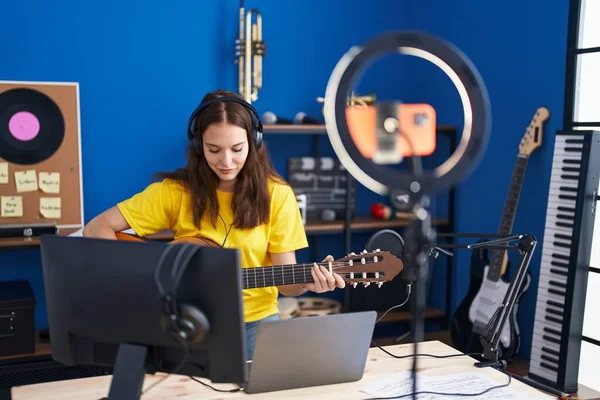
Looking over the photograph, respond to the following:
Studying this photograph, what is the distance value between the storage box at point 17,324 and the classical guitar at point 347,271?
1285 mm

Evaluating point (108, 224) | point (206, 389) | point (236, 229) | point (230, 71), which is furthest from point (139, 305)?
point (230, 71)

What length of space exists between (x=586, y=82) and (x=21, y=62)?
2.63 metres

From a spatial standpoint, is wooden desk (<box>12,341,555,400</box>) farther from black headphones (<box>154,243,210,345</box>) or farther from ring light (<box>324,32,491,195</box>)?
ring light (<box>324,32,491,195</box>)

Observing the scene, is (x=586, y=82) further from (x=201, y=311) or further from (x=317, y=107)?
(x=201, y=311)

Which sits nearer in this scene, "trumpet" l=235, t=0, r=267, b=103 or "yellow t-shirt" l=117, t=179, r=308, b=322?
"yellow t-shirt" l=117, t=179, r=308, b=322

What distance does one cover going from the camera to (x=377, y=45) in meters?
0.87

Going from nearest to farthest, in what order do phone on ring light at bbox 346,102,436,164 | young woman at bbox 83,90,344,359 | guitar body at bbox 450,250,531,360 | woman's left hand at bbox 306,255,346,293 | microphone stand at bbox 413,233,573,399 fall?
phone on ring light at bbox 346,102,436,164, microphone stand at bbox 413,233,573,399, woman's left hand at bbox 306,255,346,293, young woman at bbox 83,90,344,359, guitar body at bbox 450,250,531,360

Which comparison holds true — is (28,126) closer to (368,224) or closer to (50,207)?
(50,207)

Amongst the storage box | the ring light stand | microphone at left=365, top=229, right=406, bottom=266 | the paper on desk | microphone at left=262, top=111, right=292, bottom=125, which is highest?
microphone at left=262, top=111, right=292, bottom=125

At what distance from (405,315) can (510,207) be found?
926mm

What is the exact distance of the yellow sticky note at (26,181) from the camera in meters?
3.19

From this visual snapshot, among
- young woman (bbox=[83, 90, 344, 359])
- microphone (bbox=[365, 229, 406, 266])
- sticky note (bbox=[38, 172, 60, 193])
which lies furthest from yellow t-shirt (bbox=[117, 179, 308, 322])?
sticky note (bbox=[38, 172, 60, 193])

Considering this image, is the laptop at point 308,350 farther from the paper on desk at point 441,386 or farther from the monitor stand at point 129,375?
the monitor stand at point 129,375

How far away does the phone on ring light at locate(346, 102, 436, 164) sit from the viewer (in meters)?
0.86
